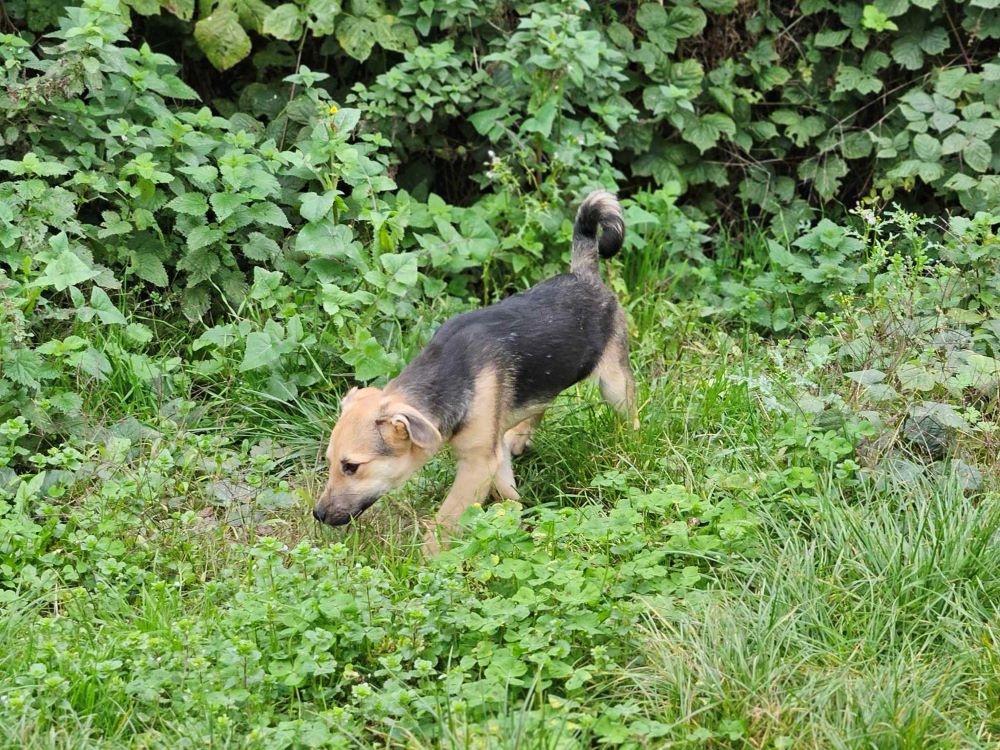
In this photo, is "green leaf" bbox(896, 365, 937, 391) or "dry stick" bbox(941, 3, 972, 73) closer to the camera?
"green leaf" bbox(896, 365, 937, 391)

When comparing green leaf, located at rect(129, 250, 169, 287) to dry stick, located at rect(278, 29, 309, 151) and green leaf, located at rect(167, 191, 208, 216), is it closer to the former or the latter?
green leaf, located at rect(167, 191, 208, 216)

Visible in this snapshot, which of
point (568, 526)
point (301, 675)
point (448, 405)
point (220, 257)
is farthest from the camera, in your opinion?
point (220, 257)

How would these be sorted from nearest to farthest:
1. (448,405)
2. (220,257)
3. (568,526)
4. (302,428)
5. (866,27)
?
(568,526), (448,405), (302,428), (220,257), (866,27)

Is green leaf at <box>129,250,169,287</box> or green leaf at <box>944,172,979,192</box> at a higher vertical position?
green leaf at <box>944,172,979,192</box>

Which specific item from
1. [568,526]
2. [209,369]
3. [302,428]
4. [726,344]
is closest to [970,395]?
[726,344]

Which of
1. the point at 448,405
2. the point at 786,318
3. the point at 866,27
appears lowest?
the point at 786,318

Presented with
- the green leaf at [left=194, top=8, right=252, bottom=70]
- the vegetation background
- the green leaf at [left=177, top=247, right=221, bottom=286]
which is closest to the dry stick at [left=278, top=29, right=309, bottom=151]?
the vegetation background

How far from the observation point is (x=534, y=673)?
4484 mm

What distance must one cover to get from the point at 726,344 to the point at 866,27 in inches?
105

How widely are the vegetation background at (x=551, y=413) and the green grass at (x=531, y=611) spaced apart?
0.02m

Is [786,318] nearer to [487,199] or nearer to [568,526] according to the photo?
[487,199]

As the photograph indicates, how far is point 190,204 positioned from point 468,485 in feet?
7.98

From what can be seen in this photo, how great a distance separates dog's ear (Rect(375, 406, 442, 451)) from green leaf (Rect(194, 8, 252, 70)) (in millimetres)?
3074

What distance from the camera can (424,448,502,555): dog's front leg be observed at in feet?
18.9
